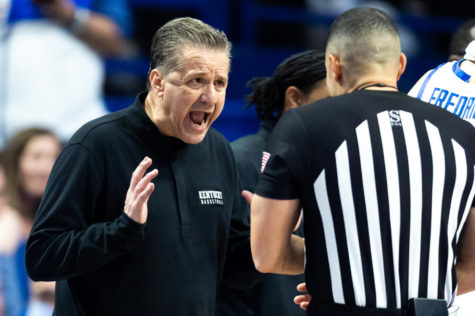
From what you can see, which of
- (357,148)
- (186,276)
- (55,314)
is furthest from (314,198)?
(55,314)

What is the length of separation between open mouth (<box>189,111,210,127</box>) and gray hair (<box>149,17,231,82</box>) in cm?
17

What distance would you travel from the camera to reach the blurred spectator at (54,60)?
17.1 ft

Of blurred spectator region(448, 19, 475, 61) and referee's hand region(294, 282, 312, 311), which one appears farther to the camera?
blurred spectator region(448, 19, 475, 61)

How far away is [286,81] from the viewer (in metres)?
3.52

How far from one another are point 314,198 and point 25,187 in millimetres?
2767

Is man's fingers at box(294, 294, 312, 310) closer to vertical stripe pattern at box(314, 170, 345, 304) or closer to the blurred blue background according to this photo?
vertical stripe pattern at box(314, 170, 345, 304)

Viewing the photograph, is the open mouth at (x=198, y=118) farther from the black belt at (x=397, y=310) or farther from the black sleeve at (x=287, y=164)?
the black belt at (x=397, y=310)

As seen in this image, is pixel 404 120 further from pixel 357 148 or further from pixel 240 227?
pixel 240 227

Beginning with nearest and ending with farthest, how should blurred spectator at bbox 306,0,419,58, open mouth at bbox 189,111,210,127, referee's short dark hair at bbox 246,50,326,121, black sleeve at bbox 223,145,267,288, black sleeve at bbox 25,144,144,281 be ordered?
black sleeve at bbox 25,144,144,281
open mouth at bbox 189,111,210,127
black sleeve at bbox 223,145,267,288
referee's short dark hair at bbox 246,50,326,121
blurred spectator at bbox 306,0,419,58

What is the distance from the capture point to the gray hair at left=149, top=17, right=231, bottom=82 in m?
2.55

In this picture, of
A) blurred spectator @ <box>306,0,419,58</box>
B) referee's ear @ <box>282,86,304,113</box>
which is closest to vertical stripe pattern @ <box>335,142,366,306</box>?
referee's ear @ <box>282,86,304,113</box>

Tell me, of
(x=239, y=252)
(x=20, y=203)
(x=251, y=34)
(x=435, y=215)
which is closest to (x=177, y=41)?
(x=239, y=252)

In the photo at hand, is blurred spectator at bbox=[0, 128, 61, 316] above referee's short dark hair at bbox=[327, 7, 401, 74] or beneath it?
beneath

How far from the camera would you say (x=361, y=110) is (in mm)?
2283
